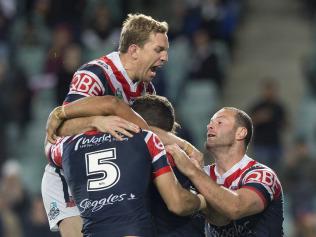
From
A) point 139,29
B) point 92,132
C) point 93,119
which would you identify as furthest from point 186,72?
point 92,132

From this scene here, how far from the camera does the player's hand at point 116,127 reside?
235 inches

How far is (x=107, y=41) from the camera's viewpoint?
14898mm

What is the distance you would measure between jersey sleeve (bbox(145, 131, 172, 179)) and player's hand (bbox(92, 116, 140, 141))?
11 centimetres

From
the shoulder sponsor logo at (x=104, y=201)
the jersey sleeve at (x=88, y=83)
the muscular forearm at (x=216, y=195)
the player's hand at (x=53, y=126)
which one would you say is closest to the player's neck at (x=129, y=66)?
the jersey sleeve at (x=88, y=83)

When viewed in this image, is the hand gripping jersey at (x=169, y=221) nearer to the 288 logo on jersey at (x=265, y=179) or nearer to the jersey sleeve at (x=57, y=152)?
the 288 logo on jersey at (x=265, y=179)

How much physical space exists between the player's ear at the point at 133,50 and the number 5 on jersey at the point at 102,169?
3.42 feet

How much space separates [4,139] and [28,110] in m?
0.97

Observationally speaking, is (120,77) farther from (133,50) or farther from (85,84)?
(85,84)

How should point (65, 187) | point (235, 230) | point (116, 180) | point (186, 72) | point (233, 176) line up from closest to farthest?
point (116, 180) < point (235, 230) < point (233, 176) < point (65, 187) < point (186, 72)

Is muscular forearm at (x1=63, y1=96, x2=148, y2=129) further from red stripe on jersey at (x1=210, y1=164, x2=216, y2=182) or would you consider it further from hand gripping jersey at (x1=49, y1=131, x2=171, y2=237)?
red stripe on jersey at (x1=210, y1=164, x2=216, y2=182)

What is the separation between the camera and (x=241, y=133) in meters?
6.69

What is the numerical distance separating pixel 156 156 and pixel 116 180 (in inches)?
11.3

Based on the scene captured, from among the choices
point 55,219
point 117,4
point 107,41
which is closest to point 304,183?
point 107,41

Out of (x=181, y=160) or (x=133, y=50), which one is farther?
(x=133, y=50)
